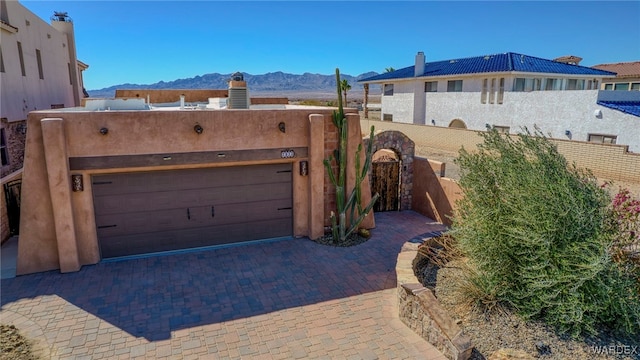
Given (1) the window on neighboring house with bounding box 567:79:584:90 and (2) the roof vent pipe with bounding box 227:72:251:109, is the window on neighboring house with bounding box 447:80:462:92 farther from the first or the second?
(2) the roof vent pipe with bounding box 227:72:251:109

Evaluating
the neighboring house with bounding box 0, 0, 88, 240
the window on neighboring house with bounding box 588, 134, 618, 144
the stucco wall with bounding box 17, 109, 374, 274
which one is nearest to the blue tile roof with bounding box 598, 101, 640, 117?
the window on neighboring house with bounding box 588, 134, 618, 144

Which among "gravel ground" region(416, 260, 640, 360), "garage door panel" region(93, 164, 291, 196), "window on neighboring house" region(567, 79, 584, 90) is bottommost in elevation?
"gravel ground" region(416, 260, 640, 360)

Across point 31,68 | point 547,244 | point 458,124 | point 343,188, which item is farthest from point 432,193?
point 458,124

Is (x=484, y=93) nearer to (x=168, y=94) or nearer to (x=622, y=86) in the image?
(x=622, y=86)

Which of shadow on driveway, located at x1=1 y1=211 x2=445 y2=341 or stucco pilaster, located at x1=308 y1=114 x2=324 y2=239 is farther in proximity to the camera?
stucco pilaster, located at x1=308 y1=114 x2=324 y2=239

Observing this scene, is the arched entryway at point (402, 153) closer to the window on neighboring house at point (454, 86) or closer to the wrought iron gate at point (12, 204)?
the wrought iron gate at point (12, 204)

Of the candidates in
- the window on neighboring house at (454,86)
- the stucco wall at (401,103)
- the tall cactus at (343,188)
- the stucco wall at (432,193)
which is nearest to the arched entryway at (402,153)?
the stucco wall at (432,193)

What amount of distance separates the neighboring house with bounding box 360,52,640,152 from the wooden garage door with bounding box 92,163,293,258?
65.2 ft

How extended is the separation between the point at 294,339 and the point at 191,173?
5.46 metres

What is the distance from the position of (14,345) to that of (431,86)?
35109 millimetres

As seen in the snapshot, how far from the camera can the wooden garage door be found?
1014cm

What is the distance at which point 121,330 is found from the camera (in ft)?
24.0

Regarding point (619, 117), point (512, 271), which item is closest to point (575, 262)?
point (512, 271)

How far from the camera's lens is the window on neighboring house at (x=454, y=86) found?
3349 cm
